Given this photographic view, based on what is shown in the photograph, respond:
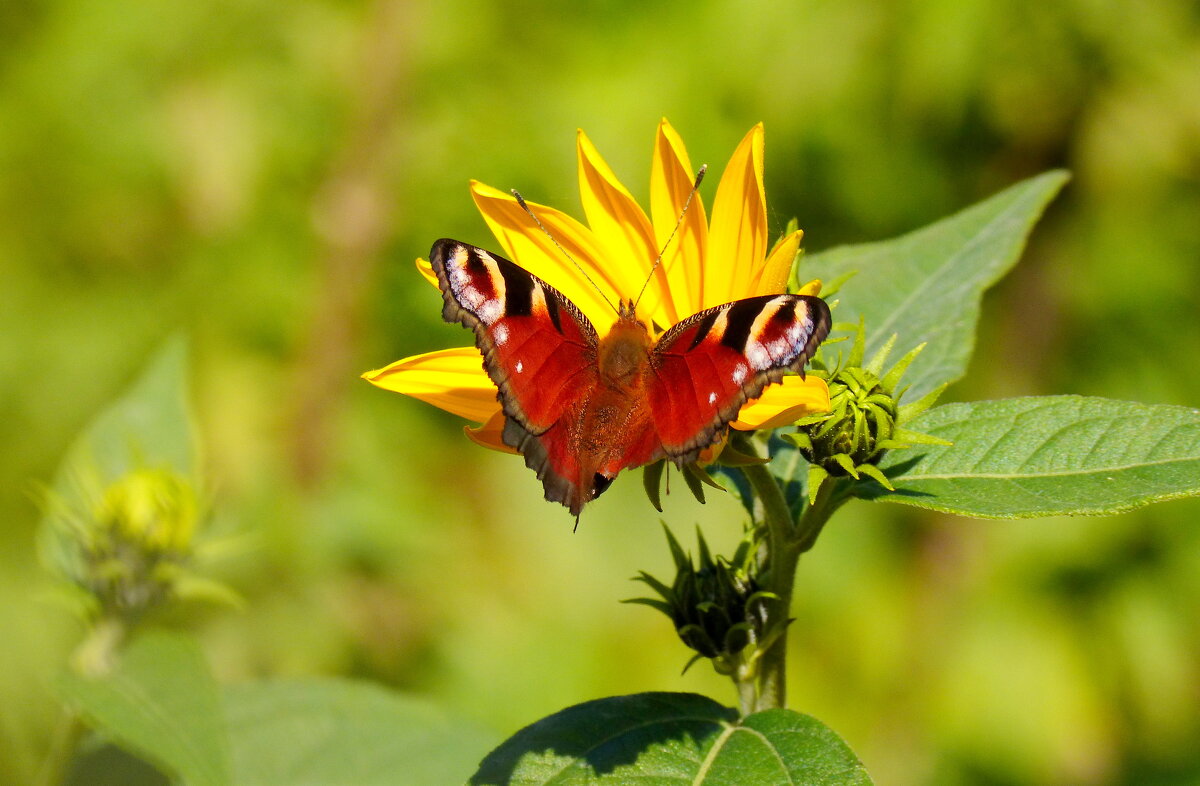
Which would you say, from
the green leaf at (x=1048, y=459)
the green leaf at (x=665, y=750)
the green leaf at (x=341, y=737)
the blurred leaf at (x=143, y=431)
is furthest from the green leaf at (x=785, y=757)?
the blurred leaf at (x=143, y=431)

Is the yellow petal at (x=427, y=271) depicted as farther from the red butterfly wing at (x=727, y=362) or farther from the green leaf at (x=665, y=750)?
the green leaf at (x=665, y=750)

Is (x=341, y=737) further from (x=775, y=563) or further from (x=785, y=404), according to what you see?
(x=785, y=404)

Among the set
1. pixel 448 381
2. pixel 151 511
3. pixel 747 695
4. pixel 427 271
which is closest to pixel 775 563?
pixel 747 695

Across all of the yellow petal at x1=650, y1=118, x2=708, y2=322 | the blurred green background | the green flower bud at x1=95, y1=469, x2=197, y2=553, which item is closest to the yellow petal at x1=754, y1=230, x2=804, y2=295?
the yellow petal at x1=650, y1=118, x2=708, y2=322

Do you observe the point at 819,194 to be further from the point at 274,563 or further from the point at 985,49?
the point at 274,563

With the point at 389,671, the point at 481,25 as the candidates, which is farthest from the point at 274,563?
the point at 481,25
